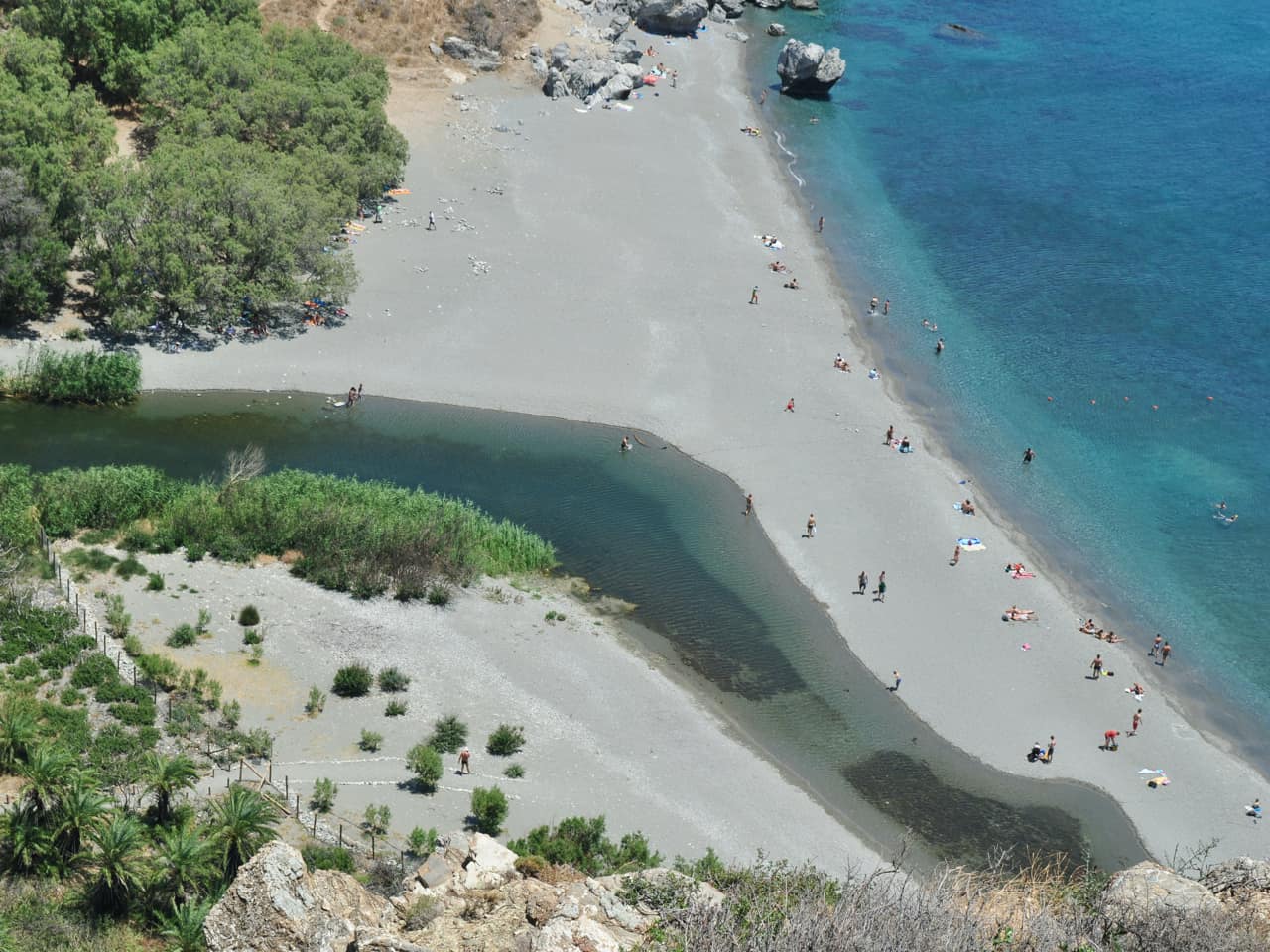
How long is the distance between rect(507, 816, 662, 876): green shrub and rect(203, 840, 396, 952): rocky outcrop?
13066mm

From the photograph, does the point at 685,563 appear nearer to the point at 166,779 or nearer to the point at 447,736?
the point at 447,736

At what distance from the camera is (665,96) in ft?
386

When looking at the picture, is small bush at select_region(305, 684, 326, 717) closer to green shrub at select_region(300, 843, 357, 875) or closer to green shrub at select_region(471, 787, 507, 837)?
green shrub at select_region(471, 787, 507, 837)

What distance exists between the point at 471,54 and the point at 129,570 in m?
68.0

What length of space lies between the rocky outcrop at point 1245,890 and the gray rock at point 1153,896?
23.5 inches

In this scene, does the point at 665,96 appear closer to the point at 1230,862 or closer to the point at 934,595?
the point at 934,595

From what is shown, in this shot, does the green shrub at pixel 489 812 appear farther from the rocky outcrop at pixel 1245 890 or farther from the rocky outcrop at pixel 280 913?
the rocky outcrop at pixel 1245 890

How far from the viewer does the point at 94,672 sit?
50.2m

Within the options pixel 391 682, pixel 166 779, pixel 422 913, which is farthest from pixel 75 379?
pixel 422 913

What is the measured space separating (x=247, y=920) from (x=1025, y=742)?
35540 mm

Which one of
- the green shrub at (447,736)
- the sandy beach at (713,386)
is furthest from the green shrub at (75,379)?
the green shrub at (447,736)

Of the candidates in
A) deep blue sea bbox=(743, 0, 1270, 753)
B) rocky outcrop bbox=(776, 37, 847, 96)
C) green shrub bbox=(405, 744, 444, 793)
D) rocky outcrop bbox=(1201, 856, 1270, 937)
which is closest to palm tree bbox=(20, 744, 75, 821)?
green shrub bbox=(405, 744, 444, 793)

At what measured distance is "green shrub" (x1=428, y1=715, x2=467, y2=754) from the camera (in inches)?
2024

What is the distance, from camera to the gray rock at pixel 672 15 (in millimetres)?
130125
